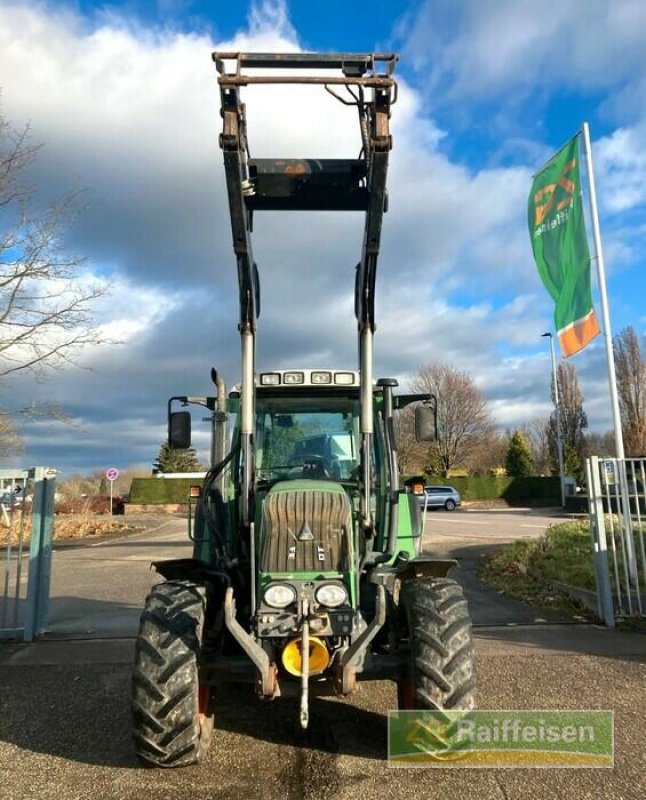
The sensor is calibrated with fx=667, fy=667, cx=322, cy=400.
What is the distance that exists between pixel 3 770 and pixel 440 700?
2719 mm

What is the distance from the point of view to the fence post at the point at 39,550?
7820 mm

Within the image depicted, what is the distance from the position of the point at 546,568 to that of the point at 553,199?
6734mm

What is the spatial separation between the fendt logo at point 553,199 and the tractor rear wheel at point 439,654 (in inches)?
388

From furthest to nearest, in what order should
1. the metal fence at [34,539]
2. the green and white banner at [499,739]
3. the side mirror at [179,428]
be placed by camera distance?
the metal fence at [34,539] → the side mirror at [179,428] → the green and white banner at [499,739]

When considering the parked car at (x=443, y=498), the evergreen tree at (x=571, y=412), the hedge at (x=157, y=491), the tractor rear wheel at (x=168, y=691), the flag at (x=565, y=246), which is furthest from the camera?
the evergreen tree at (x=571, y=412)

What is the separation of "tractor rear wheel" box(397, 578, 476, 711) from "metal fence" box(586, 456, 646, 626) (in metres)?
4.53

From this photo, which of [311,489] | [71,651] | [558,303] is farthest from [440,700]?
[558,303]

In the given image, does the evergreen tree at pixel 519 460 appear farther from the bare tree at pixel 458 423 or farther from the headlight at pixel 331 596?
the headlight at pixel 331 596

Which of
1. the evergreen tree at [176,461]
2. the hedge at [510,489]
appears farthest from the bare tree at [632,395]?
the evergreen tree at [176,461]

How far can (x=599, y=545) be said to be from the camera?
7.99 metres

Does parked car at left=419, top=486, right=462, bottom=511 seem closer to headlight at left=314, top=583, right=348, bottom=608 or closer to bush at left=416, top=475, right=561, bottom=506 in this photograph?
bush at left=416, top=475, right=561, bottom=506

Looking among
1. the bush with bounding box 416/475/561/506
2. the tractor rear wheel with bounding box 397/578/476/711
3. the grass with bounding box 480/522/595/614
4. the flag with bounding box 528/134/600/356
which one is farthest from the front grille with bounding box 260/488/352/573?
the bush with bounding box 416/475/561/506

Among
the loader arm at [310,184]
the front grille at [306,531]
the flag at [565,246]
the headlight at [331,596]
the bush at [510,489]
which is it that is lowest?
the headlight at [331,596]

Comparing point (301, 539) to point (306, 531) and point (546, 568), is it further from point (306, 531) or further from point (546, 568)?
point (546, 568)
